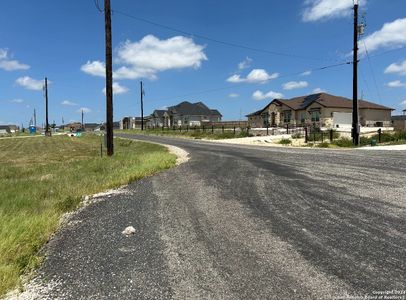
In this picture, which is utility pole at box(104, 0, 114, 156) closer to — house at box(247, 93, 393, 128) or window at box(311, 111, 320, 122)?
house at box(247, 93, 393, 128)

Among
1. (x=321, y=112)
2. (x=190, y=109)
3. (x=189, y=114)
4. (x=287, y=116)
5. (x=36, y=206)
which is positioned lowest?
(x=36, y=206)

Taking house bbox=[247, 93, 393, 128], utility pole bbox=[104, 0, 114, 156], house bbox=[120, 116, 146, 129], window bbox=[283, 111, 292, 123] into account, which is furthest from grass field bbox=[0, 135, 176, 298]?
house bbox=[120, 116, 146, 129]

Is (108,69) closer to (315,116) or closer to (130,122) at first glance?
(315,116)

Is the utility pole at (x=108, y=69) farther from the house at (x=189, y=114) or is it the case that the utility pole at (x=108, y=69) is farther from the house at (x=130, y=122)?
the house at (x=130, y=122)

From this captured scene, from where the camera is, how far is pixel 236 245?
229 inches

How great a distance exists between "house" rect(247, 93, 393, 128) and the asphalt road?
51.6 m

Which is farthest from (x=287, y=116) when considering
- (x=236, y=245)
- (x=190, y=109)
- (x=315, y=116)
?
(x=236, y=245)

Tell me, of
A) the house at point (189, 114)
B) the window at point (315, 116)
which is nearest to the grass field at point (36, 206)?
the window at point (315, 116)

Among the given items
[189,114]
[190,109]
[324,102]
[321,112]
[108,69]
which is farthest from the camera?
[190,109]

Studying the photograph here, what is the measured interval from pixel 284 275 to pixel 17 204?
6.84 m

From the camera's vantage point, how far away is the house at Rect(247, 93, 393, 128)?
59.7m

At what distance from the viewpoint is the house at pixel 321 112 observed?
59719 mm

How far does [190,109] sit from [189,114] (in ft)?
6.65

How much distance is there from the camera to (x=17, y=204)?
9.13 m
